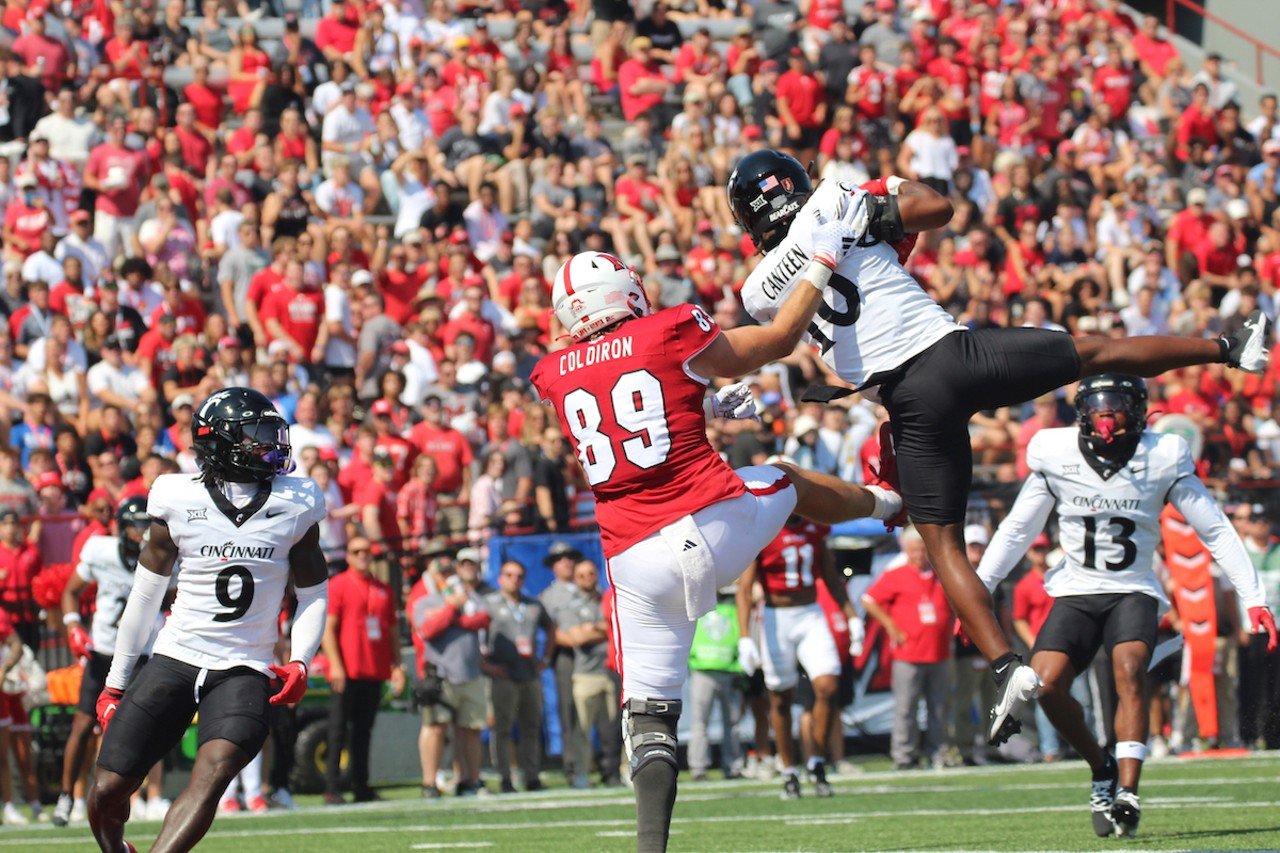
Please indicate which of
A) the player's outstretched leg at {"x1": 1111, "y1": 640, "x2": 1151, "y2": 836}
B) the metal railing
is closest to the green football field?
the player's outstretched leg at {"x1": 1111, "y1": 640, "x2": 1151, "y2": 836}

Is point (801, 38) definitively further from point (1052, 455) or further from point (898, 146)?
point (1052, 455)

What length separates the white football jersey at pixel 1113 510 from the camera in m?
8.98

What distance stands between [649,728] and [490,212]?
12.3 meters

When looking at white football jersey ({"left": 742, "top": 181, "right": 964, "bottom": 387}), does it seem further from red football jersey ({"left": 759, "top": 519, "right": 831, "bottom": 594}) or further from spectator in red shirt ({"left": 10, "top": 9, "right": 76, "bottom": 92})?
spectator in red shirt ({"left": 10, "top": 9, "right": 76, "bottom": 92})

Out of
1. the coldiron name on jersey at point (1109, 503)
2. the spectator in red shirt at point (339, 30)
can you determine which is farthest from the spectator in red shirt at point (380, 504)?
the coldiron name on jersey at point (1109, 503)

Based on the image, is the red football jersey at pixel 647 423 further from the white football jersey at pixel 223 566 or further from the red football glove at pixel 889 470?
the white football jersey at pixel 223 566

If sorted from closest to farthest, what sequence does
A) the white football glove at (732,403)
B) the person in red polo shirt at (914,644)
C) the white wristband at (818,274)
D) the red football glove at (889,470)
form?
the white wristband at (818,274) < the white football glove at (732,403) < the red football glove at (889,470) < the person in red polo shirt at (914,644)

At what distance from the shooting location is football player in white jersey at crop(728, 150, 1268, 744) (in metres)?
6.97

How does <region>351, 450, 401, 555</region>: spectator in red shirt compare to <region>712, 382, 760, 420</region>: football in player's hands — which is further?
<region>351, 450, 401, 555</region>: spectator in red shirt

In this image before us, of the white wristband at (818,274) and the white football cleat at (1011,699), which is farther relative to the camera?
the white football cleat at (1011,699)

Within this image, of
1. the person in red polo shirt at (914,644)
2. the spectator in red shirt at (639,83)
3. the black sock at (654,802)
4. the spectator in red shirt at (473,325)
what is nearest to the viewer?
the black sock at (654,802)

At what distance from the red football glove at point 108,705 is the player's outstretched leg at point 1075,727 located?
383cm

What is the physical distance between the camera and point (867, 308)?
7074 mm

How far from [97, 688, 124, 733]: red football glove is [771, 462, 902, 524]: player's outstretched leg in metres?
2.55
